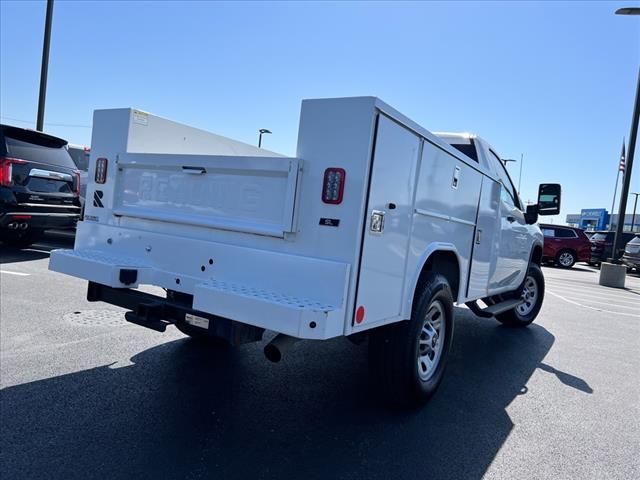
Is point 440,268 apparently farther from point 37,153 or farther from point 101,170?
point 37,153

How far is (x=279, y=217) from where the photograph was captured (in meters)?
2.84

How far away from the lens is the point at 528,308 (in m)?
7.11

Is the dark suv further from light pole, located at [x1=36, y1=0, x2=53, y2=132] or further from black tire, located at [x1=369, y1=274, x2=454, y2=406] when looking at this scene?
black tire, located at [x1=369, y1=274, x2=454, y2=406]

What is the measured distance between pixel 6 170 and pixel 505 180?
785 centimetres

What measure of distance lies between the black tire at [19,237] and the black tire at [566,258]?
61.1 ft

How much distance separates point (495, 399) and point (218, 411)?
226 cm

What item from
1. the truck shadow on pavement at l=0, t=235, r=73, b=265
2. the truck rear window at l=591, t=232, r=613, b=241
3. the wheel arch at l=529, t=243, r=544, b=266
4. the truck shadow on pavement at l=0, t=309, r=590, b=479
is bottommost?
the truck shadow on pavement at l=0, t=309, r=590, b=479

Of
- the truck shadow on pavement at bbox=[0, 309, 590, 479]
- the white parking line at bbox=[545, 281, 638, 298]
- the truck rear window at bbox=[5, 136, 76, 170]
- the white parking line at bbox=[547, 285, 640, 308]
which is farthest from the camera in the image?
the white parking line at bbox=[545, 281, 638, 298]

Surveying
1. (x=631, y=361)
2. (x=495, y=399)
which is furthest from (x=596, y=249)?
(x=495, y=399)

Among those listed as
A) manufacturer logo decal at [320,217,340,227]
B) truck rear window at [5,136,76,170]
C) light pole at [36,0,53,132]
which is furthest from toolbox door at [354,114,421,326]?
light pole at [36,0,53,132]

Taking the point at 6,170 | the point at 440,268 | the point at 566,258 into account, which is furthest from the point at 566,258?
the point at 6,170

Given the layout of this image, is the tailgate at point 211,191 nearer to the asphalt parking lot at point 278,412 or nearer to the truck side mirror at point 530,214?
the asphalt parking lot at point 278,412

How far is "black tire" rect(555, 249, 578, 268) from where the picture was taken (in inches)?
792

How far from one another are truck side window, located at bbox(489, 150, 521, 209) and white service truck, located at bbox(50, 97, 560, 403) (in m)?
1.13
